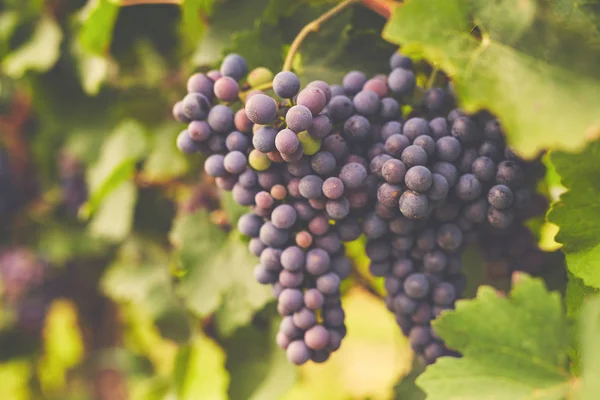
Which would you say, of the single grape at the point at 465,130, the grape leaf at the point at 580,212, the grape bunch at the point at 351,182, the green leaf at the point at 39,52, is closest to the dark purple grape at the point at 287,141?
the grape bunch at the point at 351,182

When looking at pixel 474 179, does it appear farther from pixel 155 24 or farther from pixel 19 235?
pixel 19 235

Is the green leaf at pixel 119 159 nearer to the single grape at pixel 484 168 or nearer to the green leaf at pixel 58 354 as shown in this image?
the single grape at pixel 484 168

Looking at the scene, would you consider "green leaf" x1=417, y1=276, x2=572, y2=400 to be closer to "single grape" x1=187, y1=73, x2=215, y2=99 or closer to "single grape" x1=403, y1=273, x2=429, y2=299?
"single grape" x1=403, y1=273, x2=429, y2=299

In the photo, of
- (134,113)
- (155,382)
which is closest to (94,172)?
(134,113)

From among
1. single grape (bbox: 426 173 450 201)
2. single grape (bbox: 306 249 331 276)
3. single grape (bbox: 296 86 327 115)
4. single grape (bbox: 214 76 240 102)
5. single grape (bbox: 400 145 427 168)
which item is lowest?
single grape (bbox: 306 249 331 276)

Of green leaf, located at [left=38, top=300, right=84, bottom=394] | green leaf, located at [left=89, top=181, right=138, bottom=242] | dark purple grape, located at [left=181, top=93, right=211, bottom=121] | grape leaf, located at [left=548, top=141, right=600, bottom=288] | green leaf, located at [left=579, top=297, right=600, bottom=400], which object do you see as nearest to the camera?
green leaf, located at [left=579, top=297, right=600, bottom=400]

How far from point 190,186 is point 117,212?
20 cm

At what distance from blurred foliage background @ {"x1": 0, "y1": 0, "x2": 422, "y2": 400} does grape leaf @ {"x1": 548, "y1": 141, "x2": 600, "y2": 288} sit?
32 cm

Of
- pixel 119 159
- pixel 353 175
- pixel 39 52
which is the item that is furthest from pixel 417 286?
pixel 39 52

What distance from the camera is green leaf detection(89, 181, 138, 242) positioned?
123cm

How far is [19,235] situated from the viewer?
73.0 inches

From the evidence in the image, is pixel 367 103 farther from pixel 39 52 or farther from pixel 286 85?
pixel 39 52

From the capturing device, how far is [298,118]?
Result: 0.60 metres

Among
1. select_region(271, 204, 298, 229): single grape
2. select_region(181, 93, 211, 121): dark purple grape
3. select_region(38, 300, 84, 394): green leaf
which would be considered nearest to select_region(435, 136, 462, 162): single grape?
select_region(271, 204, 298, 229): single grape
